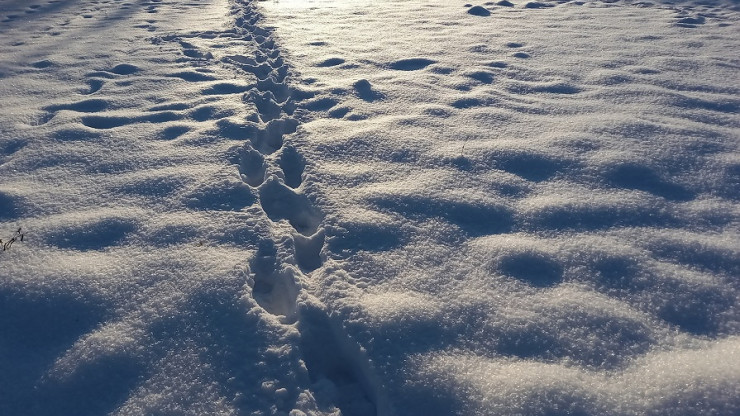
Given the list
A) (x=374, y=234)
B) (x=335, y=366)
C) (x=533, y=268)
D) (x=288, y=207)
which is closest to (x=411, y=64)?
(x=288, y=207)

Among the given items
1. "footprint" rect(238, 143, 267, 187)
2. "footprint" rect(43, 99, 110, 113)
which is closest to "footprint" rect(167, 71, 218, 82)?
"footprint" rect(43, 99, 110, 113)

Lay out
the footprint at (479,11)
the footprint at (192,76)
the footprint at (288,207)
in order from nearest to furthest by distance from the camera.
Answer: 1. the footprint at (288,207)
2. the footprint at (192,76)
3. the footprint at (479,11)

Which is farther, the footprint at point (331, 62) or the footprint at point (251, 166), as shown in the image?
the footprint at point (331, 62)

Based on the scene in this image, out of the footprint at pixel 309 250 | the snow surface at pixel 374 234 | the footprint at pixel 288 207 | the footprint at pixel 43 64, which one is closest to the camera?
the snow surface at pixel 374 234

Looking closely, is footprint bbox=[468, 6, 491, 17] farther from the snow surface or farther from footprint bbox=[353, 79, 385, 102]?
footprint bbox=[353, 79, 385, 102]

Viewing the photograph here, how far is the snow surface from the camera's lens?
5.12 ft

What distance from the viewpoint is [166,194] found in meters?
2.44

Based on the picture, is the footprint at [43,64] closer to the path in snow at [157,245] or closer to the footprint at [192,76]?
the path in snow at [157,245]

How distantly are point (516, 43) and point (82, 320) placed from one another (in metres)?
3.98

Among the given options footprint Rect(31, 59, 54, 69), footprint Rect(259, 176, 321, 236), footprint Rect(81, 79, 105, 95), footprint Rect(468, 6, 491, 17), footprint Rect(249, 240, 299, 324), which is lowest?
footprint Rect(249, 240, 299, 324)

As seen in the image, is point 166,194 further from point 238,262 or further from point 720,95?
point 720,95

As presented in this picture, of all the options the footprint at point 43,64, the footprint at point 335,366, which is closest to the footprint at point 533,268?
the footprint at point 335,366

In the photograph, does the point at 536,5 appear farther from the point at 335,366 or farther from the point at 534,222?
the point at 335,366

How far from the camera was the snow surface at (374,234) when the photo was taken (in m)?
1.56
